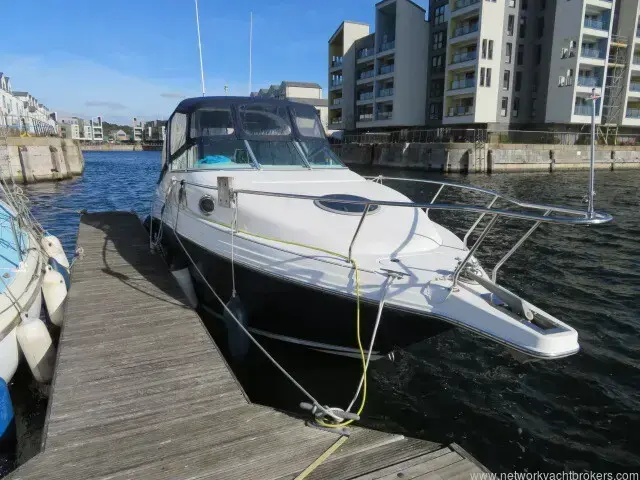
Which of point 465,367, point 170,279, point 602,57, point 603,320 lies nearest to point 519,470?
point 465,367

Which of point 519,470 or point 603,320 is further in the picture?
Answer: point 603,320

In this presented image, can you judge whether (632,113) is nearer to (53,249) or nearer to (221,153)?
(221,153)

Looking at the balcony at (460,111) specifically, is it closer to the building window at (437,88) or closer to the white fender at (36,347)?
the building window at (437,88)

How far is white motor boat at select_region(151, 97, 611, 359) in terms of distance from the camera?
157 inches

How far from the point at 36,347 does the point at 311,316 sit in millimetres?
3471

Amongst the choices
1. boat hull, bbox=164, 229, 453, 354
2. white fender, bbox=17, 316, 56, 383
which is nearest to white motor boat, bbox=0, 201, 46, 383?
white fender, bbox=17, 316, 56, 383

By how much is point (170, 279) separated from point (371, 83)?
52436 mm

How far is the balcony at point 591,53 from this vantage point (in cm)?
4262

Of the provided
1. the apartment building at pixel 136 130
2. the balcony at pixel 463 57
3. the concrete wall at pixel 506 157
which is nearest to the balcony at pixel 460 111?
the balcony at pixel 463 57

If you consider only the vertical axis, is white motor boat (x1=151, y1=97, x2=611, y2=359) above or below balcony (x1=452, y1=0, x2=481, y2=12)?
below

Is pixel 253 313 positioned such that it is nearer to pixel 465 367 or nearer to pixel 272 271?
pixel 272 271

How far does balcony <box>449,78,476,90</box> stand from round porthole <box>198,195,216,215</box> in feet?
141

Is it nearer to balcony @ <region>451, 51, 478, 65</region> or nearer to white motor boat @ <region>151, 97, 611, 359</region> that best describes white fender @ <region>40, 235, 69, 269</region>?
white motor boat @ <region>151, 97, 611, 359</region>

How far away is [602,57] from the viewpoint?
43.2 m
